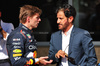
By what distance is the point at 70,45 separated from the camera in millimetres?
3205

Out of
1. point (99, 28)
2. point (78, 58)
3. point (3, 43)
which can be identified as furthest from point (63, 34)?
point (99, 28)

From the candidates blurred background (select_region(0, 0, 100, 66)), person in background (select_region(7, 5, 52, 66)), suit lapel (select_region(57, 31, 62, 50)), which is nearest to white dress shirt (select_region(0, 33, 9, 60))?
person in background (select_region(7, 5, 52, 66))

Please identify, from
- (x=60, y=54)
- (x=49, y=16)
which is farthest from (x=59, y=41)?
(x=49, y=16)

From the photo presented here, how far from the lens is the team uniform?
2.79m

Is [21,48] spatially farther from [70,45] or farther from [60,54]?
[70,45]

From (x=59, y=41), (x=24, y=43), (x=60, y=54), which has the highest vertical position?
(x=24, y=43)

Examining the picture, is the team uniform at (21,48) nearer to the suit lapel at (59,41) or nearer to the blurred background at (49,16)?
the suit lapel at (59,41)

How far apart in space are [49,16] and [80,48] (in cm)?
220

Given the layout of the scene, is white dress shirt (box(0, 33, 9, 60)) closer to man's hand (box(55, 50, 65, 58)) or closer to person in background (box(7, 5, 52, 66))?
person in background (box(7, 5, 52, 66))

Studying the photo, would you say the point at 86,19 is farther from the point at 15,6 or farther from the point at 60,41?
the point at 60,41

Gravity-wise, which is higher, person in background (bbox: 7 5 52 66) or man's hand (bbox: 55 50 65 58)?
person in background (bbox: 7 5 52 66)

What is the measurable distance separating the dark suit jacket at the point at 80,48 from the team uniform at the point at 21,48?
0.46 metres

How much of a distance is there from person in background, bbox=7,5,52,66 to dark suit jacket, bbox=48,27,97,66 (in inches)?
13.5

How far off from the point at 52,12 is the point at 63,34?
1939 mm
